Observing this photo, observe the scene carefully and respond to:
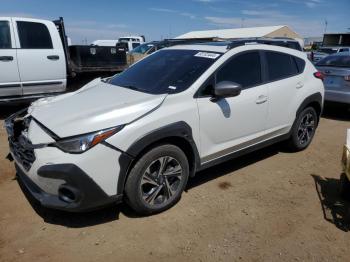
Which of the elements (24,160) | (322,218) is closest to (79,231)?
(24,160)

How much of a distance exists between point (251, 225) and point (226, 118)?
117cm

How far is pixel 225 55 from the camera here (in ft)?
12.7

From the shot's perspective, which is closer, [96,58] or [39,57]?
[39,57]

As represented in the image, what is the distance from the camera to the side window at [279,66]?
14.6ft

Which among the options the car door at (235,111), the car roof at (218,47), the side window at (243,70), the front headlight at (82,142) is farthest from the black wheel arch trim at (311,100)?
the front headlight at (82,142)

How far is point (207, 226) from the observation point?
330cm

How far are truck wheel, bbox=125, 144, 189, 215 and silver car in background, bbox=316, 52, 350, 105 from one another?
17.6ft

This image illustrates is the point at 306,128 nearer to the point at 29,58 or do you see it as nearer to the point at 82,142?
the point at 82,142

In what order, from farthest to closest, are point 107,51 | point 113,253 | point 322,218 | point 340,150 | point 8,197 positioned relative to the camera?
point 107,51 < point 340,150 < point 8,197 < point 322,218 < point 113,253

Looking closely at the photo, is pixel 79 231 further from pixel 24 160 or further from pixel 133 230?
pixel 24 160

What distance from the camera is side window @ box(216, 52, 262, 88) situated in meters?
3.86

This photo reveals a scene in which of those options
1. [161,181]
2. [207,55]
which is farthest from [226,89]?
[161,181]

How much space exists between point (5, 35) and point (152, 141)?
16.5 feet

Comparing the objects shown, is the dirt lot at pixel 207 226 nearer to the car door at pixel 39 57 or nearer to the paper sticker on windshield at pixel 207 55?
the paper sticker on windshield at pixel 207 55
